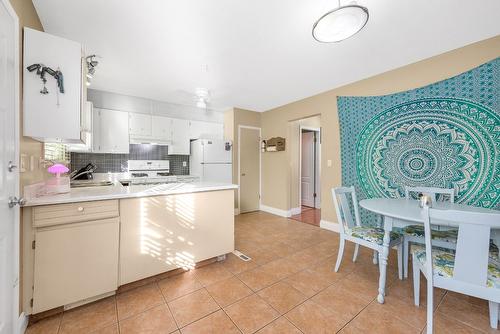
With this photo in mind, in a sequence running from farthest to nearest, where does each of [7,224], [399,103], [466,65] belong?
[399,103] < [466,65] < [7,224]

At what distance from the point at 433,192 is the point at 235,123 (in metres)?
3.58

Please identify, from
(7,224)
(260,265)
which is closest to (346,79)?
(260,265)

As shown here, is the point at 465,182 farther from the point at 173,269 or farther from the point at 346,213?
the point at 173,269

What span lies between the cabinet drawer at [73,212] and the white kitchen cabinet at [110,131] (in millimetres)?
2363

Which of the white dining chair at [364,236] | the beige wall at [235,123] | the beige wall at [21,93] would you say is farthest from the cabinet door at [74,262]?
the beige wall at [235,123]

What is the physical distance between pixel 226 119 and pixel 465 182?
420 cm

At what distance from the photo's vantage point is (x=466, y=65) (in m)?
2.13

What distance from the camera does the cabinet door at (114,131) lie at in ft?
11.4

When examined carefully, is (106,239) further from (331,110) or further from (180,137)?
(331,110)

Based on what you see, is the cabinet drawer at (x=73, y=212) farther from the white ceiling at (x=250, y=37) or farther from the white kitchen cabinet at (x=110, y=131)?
the white kitchen cabinet at (x=110, y=131)

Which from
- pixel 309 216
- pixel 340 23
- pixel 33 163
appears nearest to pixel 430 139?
pixel 340 23

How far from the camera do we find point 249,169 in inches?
186

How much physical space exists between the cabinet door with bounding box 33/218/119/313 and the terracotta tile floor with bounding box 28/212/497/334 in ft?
0.54

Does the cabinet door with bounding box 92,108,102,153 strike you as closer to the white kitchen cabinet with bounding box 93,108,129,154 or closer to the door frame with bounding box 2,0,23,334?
the white kitchen cabinet with bounding box 93,108,129,154
